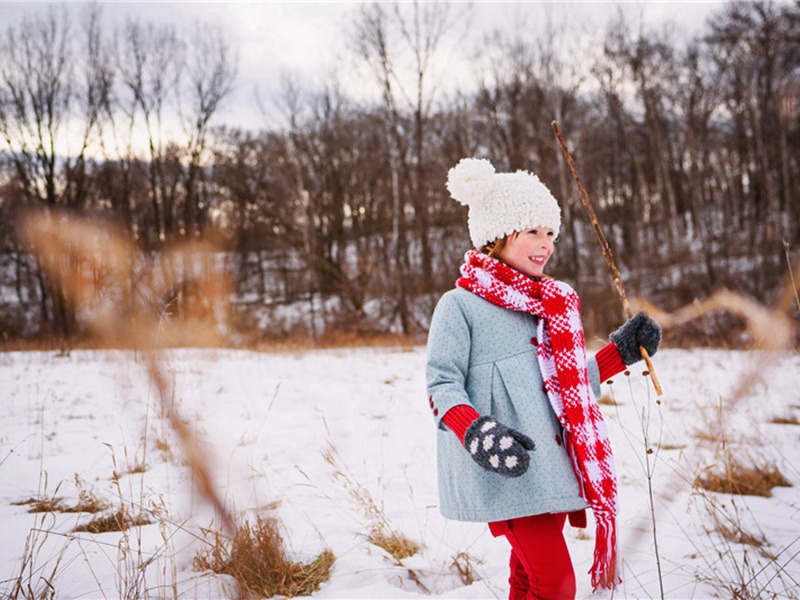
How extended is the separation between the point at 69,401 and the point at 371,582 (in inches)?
180

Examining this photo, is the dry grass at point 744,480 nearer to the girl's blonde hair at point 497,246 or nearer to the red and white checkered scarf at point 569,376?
the red and white checkered scarf at point 569,376

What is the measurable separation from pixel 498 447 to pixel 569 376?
0.42 m

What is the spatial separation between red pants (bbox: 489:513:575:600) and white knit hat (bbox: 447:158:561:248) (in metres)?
0.95

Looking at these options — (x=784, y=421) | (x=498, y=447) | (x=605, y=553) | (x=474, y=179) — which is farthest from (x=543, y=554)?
(x=784, y=421)

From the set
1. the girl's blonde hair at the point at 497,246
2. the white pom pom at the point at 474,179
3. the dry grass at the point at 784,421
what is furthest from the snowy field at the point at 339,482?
the white pom pom at the point at 474,179

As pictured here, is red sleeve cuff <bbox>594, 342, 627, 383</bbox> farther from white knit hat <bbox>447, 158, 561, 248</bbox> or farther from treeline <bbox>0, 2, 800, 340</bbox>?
treeline <bbox>0, 2, 800, 340</bbox>

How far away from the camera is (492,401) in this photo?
→ 1.63 m

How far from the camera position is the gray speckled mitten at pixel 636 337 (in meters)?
1.83

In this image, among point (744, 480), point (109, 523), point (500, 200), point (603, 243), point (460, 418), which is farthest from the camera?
point (744, 480)

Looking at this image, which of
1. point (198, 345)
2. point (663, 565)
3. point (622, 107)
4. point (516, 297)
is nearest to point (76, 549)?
point (516, 297)

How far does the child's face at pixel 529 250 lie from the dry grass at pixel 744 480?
226 centimetres

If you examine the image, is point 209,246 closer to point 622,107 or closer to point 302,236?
point 302,236

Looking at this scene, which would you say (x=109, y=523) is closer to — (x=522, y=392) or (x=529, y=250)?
(x=522, y=392)

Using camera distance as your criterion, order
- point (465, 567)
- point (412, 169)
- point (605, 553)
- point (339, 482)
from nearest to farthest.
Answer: point (605, 553)
point (465, 567)
point (339, 482)
point (412, 169)
